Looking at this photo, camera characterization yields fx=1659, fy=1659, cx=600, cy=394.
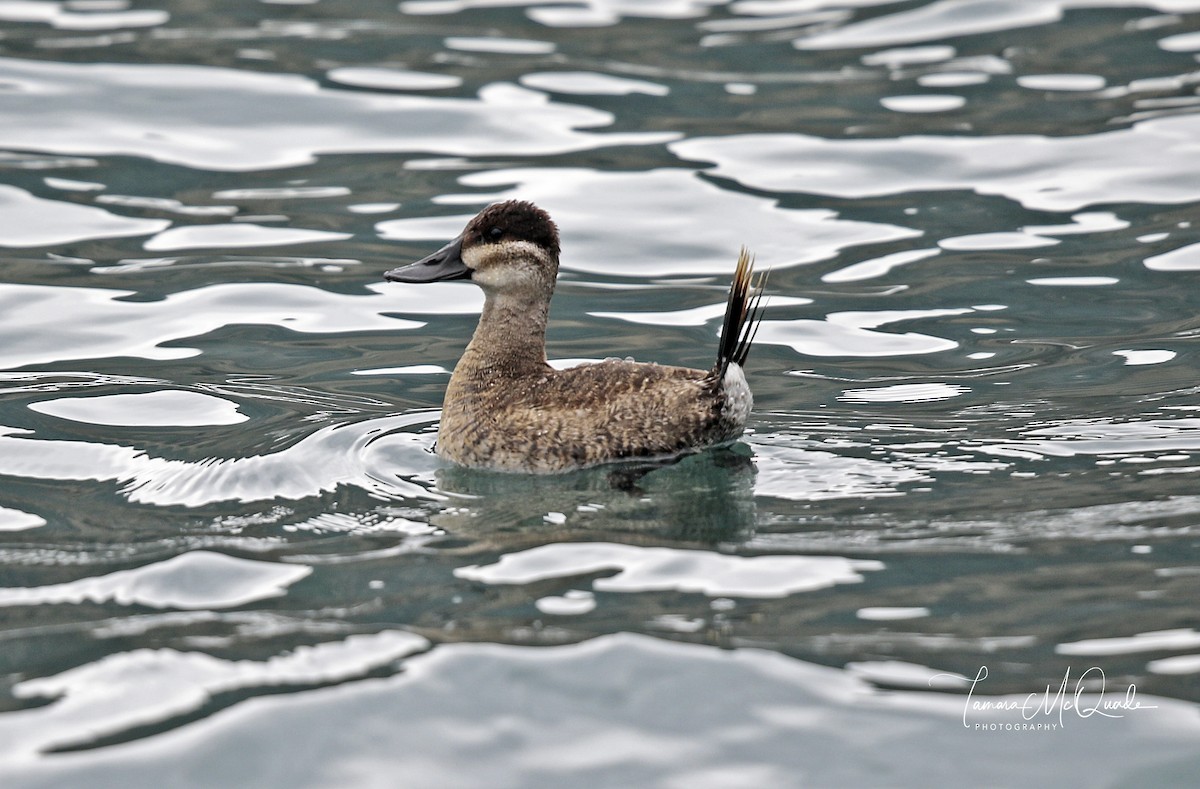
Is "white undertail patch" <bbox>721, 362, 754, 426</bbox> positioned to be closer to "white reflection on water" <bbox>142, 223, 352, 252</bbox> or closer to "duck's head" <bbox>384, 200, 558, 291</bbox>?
"duck's head" <bbox>384, 200, 558, 291</bbox>

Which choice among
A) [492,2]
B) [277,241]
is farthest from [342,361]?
[492,2]

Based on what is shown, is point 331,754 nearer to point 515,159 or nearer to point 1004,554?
point 1004,554

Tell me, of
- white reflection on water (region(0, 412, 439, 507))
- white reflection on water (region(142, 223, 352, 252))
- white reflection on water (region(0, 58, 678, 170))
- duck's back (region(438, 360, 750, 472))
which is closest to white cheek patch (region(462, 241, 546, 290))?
duck's back (region(438, 360, 750, 472))

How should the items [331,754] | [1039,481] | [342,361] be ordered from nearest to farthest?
[331,754]
[1039,481]
[342,361]

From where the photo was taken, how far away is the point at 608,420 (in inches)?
275

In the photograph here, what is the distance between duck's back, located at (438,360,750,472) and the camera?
6977 millimetres

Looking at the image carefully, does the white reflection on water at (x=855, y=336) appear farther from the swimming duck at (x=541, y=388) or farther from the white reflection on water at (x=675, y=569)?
the white reflection on water at (x=675, y=569)

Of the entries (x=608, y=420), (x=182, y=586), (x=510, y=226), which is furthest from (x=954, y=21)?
(x=182, y=586)

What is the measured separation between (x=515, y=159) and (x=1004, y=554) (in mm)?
7422

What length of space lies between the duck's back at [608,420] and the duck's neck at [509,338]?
335mm

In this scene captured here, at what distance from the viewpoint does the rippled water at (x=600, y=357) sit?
15.7 ft

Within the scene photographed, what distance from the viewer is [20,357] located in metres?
9.08

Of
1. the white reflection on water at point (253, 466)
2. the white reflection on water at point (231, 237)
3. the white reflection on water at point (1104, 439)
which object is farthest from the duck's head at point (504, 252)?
the white reflection on water at point (231, 237)

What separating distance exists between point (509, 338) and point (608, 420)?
779 millimetres
